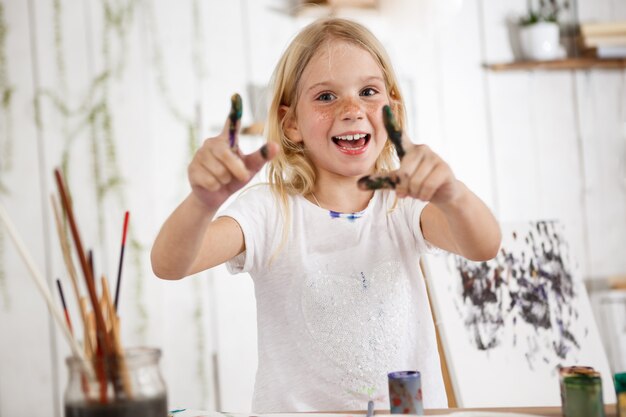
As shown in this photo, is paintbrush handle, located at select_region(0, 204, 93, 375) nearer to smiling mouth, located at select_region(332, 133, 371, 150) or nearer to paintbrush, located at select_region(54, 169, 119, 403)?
paintbrush, located at select_region(54, 169, 119, 403)

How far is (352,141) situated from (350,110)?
65 millimetres

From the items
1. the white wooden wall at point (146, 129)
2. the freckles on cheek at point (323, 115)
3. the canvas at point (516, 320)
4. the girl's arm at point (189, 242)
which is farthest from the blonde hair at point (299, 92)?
the white wooden wall at point (146, 129)

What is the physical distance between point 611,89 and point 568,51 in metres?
0.25

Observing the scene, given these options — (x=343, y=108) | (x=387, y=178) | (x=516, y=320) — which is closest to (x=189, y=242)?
(x=387, y=178)

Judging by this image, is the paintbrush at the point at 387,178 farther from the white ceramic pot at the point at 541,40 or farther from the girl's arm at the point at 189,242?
the white ceramic pot at the point at 541,40

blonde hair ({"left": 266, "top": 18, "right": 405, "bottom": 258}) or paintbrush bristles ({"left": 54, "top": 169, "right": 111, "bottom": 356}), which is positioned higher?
blonde hair ({"left": 266, "top": 18, "right": 405, "bottom": 258})

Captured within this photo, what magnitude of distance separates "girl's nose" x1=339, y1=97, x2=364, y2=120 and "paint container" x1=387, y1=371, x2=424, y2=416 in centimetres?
58

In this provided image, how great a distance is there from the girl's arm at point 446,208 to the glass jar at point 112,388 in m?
0.41

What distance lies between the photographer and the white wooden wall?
2422 millimetres

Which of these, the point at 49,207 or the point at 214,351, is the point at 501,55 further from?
the point at 49,207

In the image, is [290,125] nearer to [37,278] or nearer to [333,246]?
[333,246]

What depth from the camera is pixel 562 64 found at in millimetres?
2855

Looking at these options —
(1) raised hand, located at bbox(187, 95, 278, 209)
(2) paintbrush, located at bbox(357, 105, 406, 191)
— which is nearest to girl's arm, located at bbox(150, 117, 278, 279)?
(1) raised hand, located at bbox(187, 95, 278, 209)

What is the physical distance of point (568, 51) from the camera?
2.95 metres
